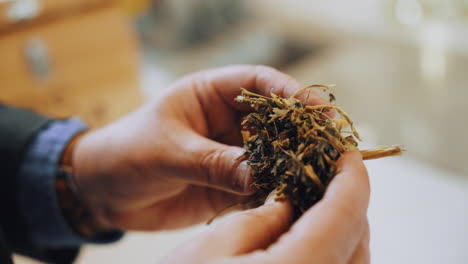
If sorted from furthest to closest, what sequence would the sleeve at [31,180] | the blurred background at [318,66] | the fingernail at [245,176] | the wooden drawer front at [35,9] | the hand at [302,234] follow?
the wooden drawer front at [35,9]
the blurred background at [318,66]
the sleeve at [31,180]
the fingernail at [245,176]
the hand at [302,234]

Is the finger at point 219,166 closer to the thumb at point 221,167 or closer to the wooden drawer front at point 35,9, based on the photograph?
the thumb at point 221,167

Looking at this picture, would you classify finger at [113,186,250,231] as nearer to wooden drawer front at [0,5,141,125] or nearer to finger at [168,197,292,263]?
finger at [168,197,292,263]

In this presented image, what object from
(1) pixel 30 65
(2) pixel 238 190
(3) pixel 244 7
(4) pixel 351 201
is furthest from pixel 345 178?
(3) pixel 244 7

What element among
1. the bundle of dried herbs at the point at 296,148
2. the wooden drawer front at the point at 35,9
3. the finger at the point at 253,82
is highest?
the wooden drawer front at the point at 35,9

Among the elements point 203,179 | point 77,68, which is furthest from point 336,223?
point 77,68

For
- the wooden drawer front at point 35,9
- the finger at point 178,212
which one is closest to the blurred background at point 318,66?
the wooden drawer front at point 35,9

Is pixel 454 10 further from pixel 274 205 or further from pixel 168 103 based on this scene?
pixel 274 205

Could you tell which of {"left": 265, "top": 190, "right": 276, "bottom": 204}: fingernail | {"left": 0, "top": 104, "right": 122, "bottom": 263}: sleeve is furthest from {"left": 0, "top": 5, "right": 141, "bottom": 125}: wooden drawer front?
{"left": 265, "top": 190, "right": 276, "bottom": 204}: fingernail
